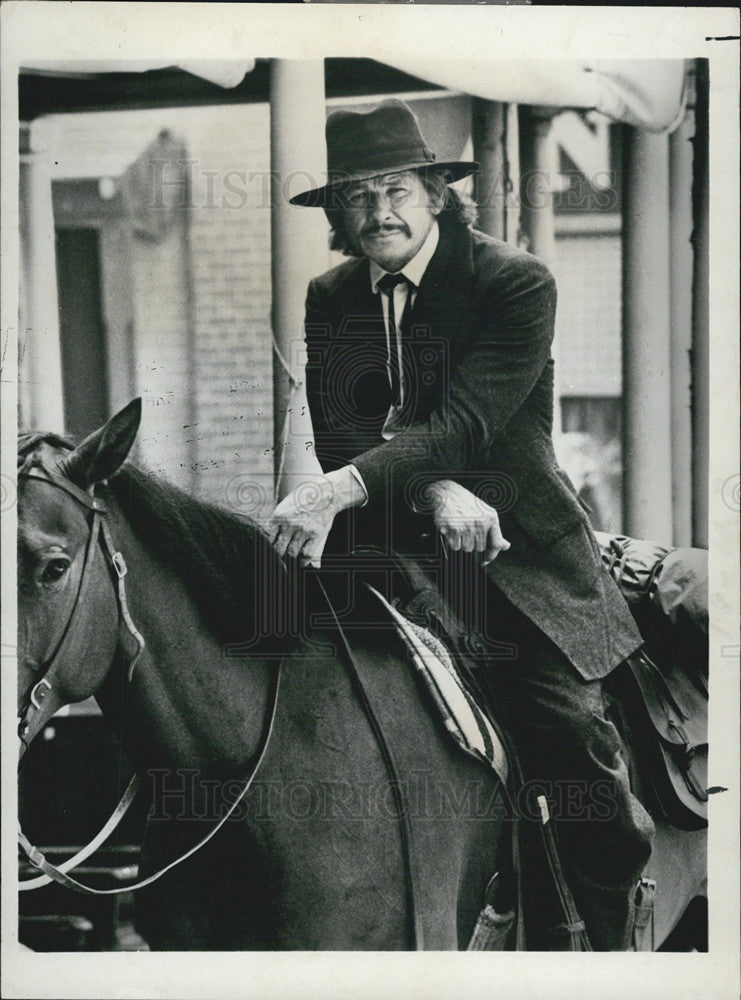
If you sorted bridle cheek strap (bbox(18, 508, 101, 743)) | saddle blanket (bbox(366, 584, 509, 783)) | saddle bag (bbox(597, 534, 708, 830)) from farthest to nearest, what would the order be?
saddle bag (bbox(597, 534, 708, 830)), saddle blanket (bbox(366, 584, 509, 783)), bridle cheek strap (bbox(18, 508, 101, 743))

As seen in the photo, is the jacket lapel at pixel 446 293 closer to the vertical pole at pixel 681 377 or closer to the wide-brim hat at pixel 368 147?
the wide-brim hat at pixel 368 147

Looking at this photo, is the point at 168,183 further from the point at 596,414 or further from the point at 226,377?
the point at 596,414

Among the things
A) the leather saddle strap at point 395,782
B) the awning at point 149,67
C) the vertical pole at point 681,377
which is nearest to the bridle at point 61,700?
the leather saddle strap at point 395,782

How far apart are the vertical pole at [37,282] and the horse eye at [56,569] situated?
1.40 ft

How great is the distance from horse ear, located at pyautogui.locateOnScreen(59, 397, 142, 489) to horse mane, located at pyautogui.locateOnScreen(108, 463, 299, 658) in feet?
0.13

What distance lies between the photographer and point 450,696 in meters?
2.71

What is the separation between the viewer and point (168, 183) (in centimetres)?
278

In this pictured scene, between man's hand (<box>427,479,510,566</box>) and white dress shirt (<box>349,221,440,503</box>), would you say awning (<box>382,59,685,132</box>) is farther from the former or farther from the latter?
man's hand (<box>427,479,510,566</box>)

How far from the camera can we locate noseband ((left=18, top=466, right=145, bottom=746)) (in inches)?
103

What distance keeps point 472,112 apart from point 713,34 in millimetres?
766

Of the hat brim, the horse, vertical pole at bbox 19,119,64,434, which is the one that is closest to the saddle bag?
the horse

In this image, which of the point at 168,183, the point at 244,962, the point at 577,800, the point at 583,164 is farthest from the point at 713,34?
the point at 244,962

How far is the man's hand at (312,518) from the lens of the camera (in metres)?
2.74

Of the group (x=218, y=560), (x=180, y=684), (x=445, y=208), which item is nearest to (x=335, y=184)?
(x=445, y=208)
